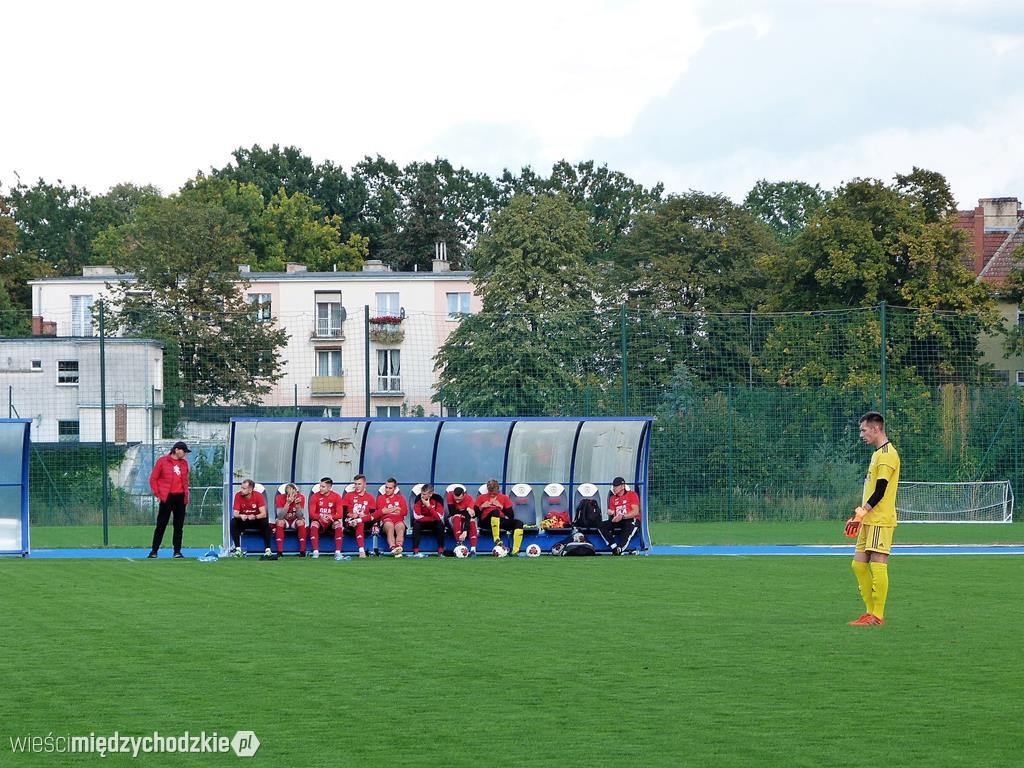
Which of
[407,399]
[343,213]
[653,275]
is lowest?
[407,399]

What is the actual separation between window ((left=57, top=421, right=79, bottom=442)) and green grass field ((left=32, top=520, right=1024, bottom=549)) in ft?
15.3

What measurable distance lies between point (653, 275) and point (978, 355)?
26069 mm

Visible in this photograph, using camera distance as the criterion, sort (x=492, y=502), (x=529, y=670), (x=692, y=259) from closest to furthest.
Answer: (x=529, y=670), (x=492, y=502), (x=692, y=259)

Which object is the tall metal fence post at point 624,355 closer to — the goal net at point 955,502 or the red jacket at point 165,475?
the goal net at point 955,502

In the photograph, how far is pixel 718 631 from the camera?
469 inches

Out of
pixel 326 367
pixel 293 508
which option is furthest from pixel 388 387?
pixel 293 508

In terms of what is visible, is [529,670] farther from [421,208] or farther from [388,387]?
[421,208]

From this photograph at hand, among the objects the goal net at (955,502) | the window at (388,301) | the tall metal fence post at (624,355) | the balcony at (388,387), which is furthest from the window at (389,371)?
the window at (388,301)

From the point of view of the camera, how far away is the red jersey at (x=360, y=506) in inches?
869

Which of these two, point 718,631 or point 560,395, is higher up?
point 560,395

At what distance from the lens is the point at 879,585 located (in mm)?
12328

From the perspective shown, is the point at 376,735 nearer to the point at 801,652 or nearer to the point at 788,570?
the point at 801,652

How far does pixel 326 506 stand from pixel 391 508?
0.96 m

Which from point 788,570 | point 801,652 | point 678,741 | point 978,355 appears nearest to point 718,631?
point 801,652
